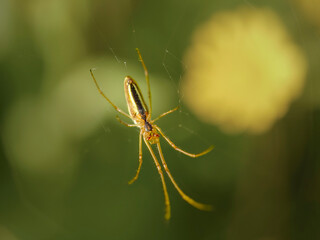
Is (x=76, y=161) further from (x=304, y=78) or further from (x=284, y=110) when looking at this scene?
(x=304, y=78)

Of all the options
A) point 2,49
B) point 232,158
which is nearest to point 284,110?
point 232,158

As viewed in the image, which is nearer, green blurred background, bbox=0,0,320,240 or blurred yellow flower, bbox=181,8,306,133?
blurred yellow flower, bbox=181,8,306,133

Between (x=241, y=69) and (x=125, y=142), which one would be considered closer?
(x=241, y=69)

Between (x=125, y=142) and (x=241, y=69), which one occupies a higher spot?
(x=241, y=69)
